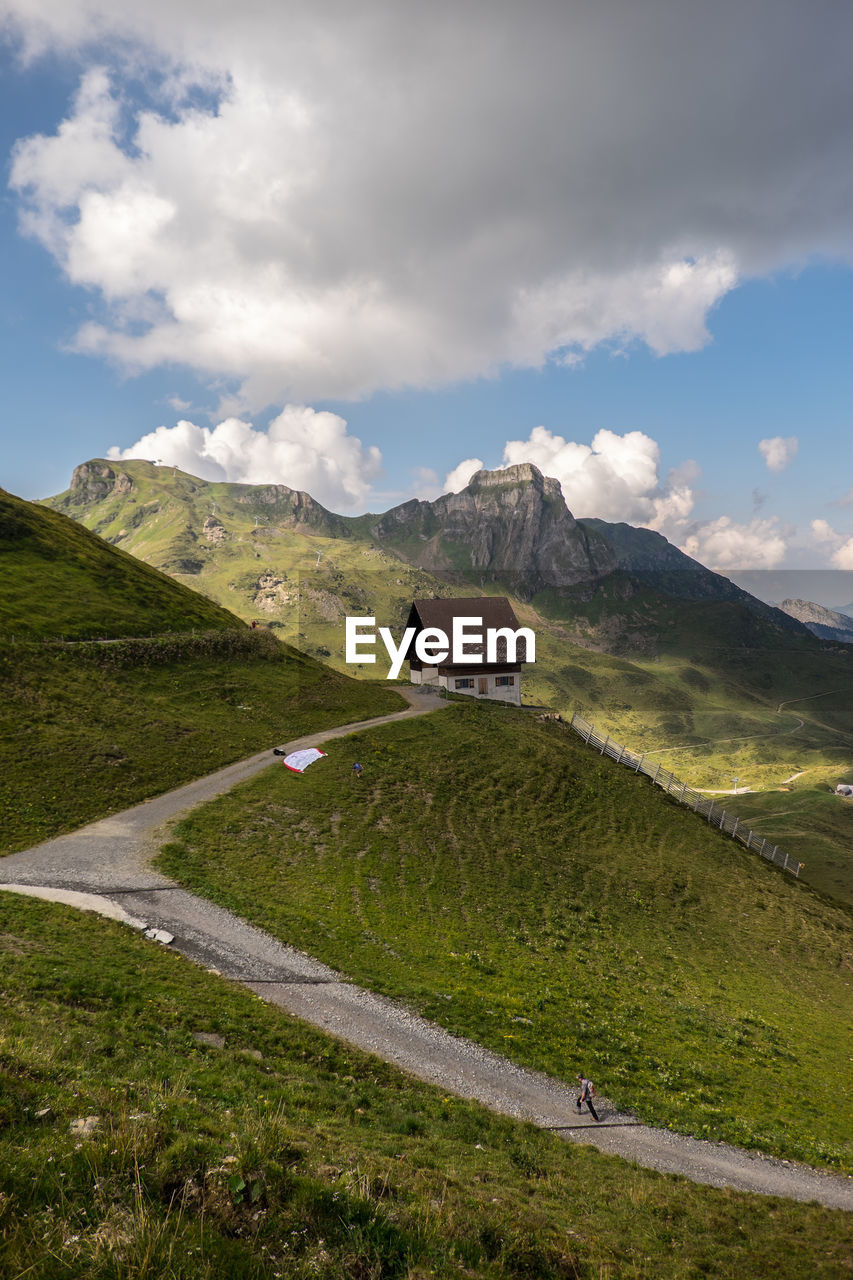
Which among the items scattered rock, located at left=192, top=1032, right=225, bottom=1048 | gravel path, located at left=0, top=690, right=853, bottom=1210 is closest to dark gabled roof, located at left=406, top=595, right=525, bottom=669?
gravel path, located at left=0, top=690, right=853, bottom=1210

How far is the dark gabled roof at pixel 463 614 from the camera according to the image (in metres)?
89.1

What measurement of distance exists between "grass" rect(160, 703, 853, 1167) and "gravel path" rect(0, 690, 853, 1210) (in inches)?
33.9

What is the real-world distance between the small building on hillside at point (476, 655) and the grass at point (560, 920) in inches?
1072

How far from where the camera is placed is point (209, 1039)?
16797 millimetres

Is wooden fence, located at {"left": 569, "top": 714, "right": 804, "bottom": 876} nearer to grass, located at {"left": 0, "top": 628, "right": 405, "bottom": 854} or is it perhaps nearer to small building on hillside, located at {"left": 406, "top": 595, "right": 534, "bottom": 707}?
small building on hillside, located at {"left": 406, "top": 595, "right": 534, "bottom": 707}

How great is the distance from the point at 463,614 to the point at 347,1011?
2849 inches

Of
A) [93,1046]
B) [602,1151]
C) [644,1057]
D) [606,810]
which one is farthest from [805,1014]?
[93,1046]

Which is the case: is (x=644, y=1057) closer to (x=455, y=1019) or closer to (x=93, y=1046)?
(x=455, y=1019)

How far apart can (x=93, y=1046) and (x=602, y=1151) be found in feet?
48.4

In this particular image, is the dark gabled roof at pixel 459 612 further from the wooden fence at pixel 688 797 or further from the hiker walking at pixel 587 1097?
the hiker walking at pixel 587 1097

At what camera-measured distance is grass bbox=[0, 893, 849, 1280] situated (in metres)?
7.40

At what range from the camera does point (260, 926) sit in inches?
1025

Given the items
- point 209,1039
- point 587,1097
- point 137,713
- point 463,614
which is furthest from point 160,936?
point 463,614

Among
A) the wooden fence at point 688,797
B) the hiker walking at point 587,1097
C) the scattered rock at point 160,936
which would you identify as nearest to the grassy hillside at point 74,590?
the scattered rock at point 160,936
